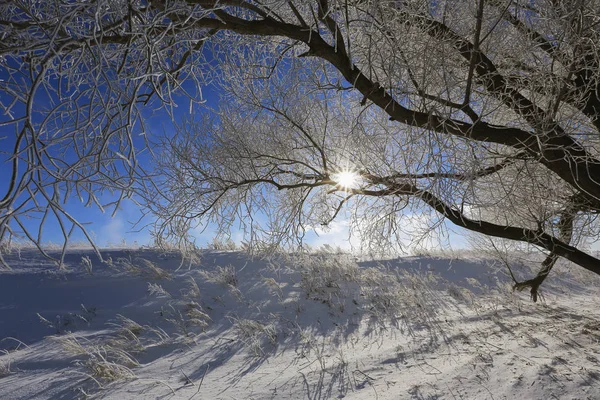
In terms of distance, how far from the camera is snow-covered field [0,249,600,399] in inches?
121

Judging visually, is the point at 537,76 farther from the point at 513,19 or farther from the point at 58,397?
the point at 58,397

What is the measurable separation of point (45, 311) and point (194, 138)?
3.31 meters

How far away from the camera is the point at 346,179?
187 inches

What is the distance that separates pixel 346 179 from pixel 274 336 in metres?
2.22

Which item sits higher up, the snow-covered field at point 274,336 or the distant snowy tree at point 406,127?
the distant snowy tree at point 406,127

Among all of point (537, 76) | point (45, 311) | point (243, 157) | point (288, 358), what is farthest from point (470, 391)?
point (45, 311)

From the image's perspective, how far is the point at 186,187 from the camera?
15.1 feet

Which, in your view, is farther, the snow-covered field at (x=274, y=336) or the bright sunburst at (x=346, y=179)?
the bright sunburst at (x=346, y=179)

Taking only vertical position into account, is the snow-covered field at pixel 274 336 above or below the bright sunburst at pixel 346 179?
below

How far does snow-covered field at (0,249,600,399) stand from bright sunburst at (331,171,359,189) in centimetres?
155

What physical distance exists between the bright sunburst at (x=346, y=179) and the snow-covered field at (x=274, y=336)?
155 cm

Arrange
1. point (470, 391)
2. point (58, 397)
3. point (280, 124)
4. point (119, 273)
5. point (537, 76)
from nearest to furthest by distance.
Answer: point (470, 391), point (58, 397), point (537, 76), point (280, 124), point (119, 273)

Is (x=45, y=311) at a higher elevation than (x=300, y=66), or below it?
below

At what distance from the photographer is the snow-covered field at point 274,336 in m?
3.07
